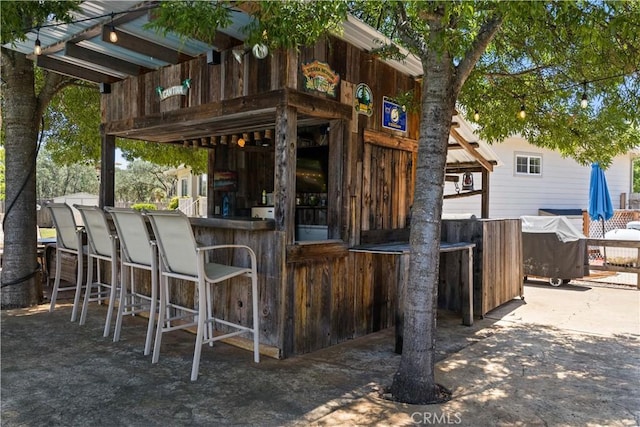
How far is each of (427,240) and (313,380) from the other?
1.24 m

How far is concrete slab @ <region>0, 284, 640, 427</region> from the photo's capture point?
2.70 m

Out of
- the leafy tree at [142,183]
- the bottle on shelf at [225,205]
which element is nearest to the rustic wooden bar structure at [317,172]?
the bottle on shelf at [225,205]

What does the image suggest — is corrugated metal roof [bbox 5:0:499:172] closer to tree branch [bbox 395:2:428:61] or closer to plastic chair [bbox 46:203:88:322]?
tree branch [bbox 395:2:428:61]

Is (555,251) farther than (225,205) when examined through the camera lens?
Yes

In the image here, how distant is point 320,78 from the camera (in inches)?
157

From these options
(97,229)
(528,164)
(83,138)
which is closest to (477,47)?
(97,229)

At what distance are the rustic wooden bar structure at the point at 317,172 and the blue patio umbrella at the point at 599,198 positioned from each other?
4.49 metres

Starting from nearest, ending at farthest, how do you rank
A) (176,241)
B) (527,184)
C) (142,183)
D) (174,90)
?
(176,241), (174,90), (527,184), (142,183)

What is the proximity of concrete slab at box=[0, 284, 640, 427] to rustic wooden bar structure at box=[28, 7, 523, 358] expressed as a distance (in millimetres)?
385

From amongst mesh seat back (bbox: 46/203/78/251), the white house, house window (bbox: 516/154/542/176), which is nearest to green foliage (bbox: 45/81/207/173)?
mesh seat back (bbox: 46/203/78/251)

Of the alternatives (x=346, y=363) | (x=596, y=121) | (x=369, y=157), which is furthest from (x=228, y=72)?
(x=596, y=121)

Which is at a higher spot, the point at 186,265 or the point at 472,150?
the point at 472,150

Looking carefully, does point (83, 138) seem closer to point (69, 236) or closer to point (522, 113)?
point (69, 236)

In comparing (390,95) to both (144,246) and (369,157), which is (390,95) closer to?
(369,157)
